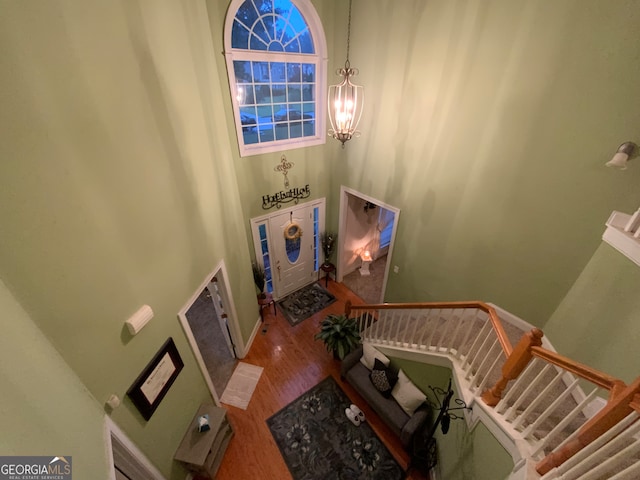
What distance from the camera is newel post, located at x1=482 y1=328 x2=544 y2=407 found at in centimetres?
174

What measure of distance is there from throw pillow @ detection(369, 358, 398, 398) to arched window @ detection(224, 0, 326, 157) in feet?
12.9

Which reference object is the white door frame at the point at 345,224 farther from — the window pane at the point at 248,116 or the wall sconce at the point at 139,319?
the wall sconce at the point at 139,319

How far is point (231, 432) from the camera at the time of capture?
3.55 m

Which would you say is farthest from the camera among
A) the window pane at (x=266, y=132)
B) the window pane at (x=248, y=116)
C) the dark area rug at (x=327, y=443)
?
the window pane at (x=266, y=132)

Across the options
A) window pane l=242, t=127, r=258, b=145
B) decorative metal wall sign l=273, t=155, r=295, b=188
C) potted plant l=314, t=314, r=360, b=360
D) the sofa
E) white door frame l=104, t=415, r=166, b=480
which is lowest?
the sofa

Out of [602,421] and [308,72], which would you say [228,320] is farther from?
[308,72]

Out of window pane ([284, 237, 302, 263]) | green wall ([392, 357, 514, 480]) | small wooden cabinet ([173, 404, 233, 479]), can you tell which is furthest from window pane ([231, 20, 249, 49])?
green wall ([392, 357, 514, 480])

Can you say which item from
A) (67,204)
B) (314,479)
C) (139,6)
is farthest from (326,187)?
(314,479)

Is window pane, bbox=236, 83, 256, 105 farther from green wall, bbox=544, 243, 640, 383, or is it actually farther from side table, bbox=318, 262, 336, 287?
green wall, bbox=544, 243, 640, 383

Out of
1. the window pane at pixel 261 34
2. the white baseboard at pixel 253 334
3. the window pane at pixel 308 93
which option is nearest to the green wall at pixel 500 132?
the window pane at pixel 308 93

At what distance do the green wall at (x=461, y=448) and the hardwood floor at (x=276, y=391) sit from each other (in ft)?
2.27

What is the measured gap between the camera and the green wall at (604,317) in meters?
2.01

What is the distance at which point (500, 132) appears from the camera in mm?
2879

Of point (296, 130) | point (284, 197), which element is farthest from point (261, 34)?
point (284, 197)
